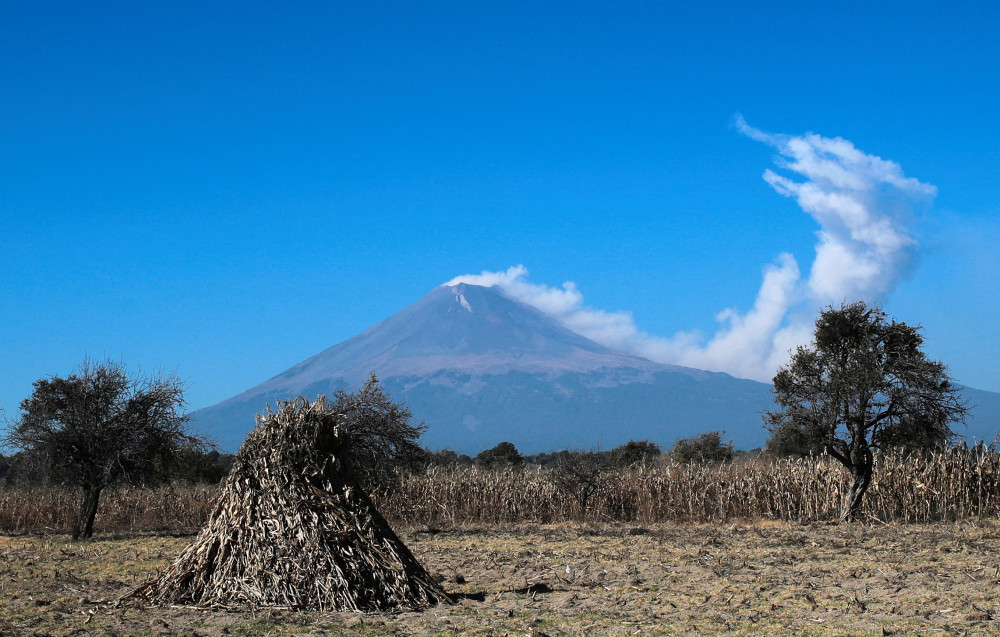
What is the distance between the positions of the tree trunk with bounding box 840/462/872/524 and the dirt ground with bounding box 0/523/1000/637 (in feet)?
5.52

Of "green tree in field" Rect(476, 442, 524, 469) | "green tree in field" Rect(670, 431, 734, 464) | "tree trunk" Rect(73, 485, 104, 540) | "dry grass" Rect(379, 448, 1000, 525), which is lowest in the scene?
"tree trunk" Rect(73, 485, 104, 540)

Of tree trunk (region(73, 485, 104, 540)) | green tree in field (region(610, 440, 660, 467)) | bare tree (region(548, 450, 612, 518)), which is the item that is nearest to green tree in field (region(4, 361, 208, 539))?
tree trunk (region(73, 485, 104, 540))

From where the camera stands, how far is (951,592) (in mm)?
9984

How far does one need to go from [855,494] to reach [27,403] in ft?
63.0

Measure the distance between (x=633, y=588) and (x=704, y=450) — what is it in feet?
86.6

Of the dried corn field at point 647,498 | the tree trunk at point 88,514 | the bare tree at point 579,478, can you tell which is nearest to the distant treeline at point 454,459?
the bare tree at point 579,478

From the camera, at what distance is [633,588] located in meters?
11.1

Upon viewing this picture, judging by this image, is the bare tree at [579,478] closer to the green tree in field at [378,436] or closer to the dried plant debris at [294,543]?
the green tree in field at [378,436]

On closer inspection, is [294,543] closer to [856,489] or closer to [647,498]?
[856,489]

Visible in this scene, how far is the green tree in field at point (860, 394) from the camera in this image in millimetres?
18672

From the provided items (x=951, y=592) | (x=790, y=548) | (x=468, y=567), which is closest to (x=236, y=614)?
(x=468, y=567)

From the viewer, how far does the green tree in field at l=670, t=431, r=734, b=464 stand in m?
35.6

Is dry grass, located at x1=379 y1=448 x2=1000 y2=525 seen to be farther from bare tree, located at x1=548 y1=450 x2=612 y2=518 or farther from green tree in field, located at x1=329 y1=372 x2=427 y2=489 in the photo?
green tree in field, located at x1=329 y1=372 x2=427 y2=489

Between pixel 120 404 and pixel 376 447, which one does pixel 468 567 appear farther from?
pixel 120 404
